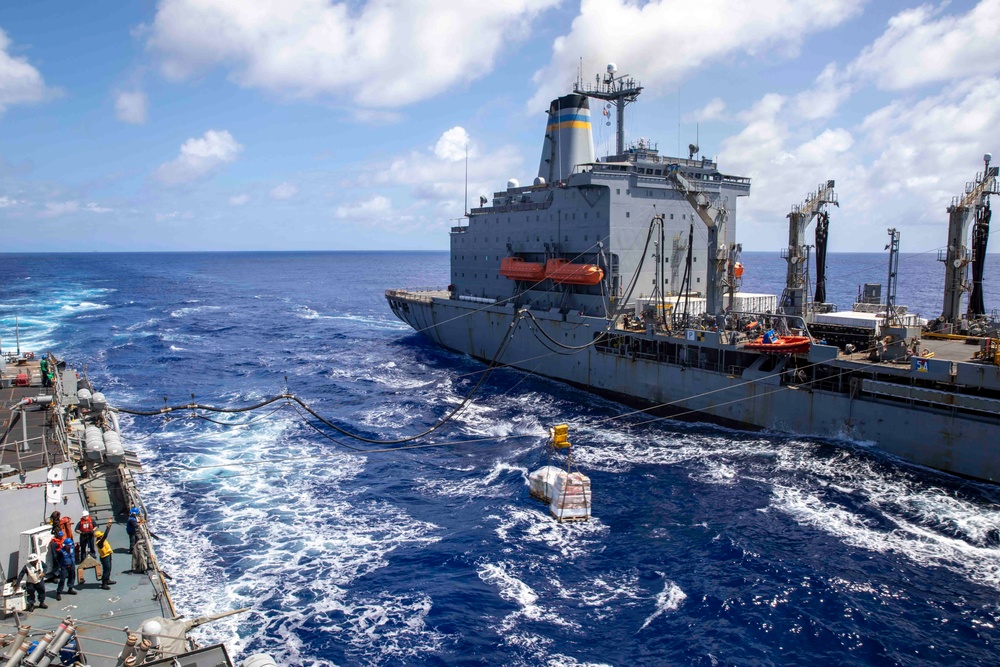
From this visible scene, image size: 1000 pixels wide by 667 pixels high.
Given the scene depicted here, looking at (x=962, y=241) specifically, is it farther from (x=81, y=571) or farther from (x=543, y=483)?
(x=81, y=571)

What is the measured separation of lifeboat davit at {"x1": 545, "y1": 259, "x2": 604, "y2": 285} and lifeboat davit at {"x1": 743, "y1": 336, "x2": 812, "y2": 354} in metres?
10.6

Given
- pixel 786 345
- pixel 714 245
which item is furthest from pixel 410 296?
pixel 786 345

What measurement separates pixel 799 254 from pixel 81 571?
3227 centimetres

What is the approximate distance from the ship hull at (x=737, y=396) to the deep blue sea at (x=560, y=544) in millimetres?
813

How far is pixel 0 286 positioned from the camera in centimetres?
11119

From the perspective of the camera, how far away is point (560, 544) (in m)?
19.1

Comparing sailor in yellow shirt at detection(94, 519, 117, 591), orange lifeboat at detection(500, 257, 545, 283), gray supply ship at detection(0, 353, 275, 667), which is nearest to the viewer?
gray supply ship at detection(0, 353, 275, 667)

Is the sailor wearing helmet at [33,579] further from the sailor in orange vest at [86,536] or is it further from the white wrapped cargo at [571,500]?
the white wrapped cargo at [571,500]

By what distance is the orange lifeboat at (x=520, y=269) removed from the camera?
3938 centimetres

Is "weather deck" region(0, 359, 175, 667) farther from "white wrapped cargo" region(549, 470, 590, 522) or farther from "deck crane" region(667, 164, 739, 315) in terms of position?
"deck crane" region(667, 164, 739, 315)

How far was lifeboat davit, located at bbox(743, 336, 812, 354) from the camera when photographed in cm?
2683

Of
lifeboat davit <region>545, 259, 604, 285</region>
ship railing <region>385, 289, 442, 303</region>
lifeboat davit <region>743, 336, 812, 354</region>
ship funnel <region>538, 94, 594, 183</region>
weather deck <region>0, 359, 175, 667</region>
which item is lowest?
weather deck <region>0, 359, 175, 667</region>

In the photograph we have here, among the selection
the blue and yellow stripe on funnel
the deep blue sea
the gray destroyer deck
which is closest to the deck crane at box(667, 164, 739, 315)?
the deep blue sea

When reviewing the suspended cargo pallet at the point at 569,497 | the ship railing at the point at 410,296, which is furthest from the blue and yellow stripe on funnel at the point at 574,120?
the suspended cargo pallet at the point at 569,497
